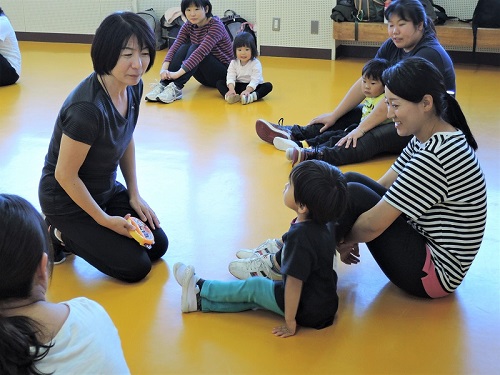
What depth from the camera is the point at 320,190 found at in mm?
2410

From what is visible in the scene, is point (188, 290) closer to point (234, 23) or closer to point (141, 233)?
point (141, 233)

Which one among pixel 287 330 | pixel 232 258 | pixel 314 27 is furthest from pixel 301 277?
pixel 314 27

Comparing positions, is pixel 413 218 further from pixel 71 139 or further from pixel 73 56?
pixel 73 56

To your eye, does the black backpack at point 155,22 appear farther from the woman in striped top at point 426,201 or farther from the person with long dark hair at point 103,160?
the woman in striped top at point 426,201

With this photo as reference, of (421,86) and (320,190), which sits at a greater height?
(421,86)

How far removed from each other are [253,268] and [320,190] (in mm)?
595

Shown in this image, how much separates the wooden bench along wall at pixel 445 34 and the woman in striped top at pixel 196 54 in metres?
1.36

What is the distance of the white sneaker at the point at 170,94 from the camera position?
5465mm

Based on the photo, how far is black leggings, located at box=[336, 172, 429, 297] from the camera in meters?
2.61

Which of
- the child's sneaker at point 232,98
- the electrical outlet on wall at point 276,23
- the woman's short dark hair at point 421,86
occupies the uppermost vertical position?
the woman's short dark hair at point 421,86

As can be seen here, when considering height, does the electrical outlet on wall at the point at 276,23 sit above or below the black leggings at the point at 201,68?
above

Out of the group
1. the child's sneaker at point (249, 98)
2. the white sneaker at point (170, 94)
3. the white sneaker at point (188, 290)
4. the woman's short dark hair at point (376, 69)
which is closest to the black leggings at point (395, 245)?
the white sneaker at point (188, 290)

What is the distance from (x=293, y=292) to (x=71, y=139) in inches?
40.2

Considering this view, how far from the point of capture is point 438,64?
151 inches
